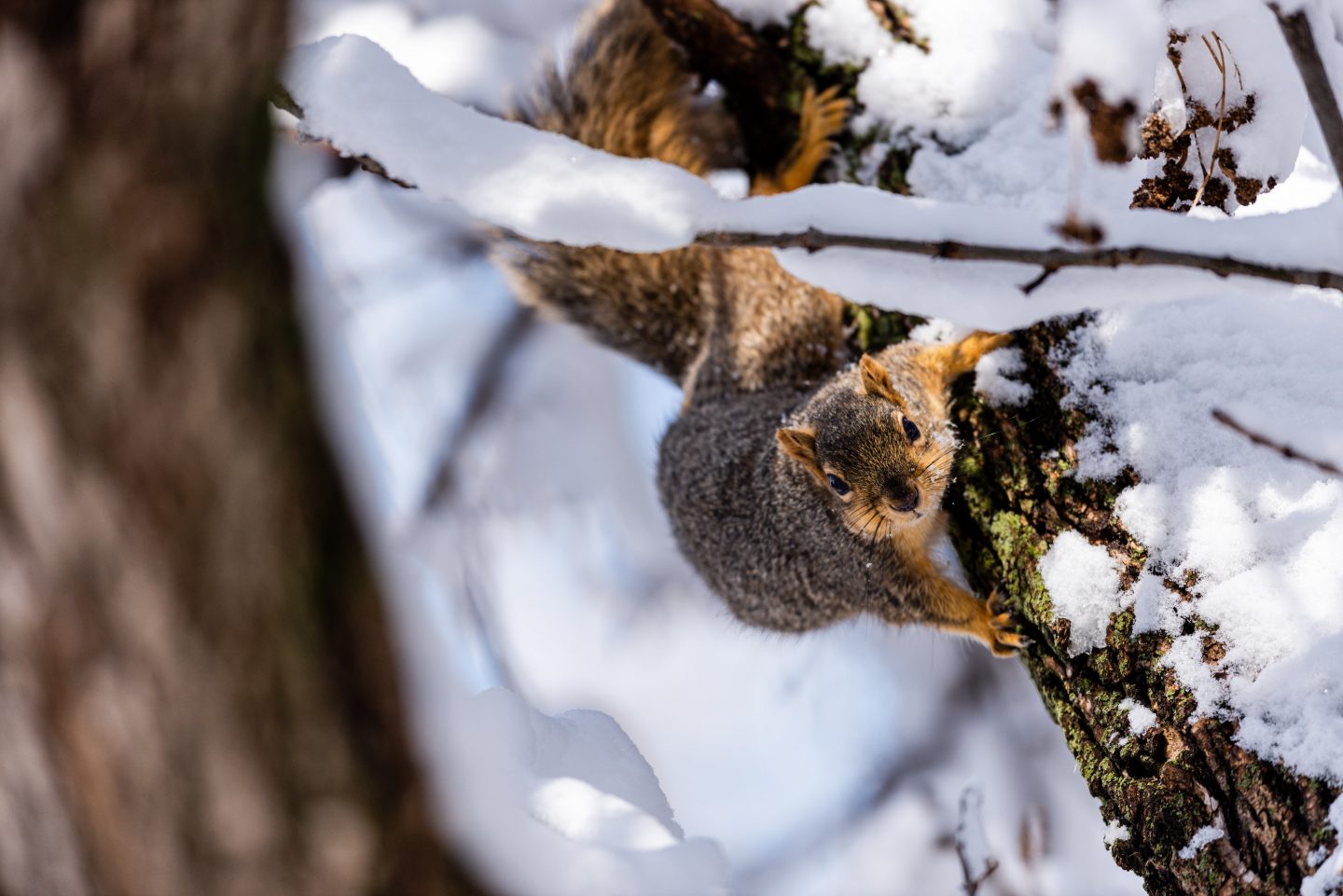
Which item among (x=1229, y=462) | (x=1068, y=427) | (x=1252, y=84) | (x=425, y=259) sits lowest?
(x=425, y=259)

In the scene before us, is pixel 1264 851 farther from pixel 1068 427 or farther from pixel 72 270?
pixel 72 270

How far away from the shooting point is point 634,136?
3191mm

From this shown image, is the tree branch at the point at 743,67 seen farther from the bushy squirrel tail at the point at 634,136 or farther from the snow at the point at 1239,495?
the snow at the point at 1239,495

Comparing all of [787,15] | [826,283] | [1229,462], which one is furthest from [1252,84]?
[787,15]

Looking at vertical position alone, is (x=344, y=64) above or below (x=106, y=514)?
above

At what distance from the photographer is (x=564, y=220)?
1.55 metres

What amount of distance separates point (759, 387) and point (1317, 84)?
6.87 feet

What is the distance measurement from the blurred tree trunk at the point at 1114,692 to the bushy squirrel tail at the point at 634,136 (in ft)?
2.71

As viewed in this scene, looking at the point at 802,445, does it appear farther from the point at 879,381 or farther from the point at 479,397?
the point at 479,397

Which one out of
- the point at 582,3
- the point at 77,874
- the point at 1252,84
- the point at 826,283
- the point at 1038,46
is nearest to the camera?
the point at 77,874

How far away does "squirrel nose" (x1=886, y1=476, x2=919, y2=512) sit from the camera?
236 cm

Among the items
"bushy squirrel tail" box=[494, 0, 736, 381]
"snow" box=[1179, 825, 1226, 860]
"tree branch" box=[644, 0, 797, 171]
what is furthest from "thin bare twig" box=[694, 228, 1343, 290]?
"bushy squirrel tail" box=[494, 0, 736, 381]

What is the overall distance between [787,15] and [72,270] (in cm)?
211

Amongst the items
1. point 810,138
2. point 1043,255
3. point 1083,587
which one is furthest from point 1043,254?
point 810,138
